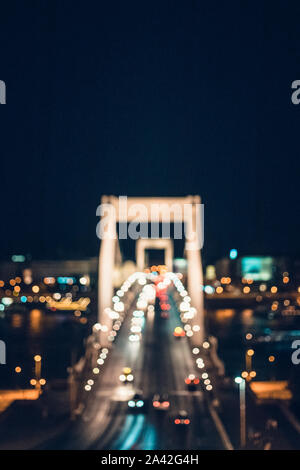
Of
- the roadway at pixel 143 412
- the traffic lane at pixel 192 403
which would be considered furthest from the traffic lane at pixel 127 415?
the traffic lane at pixel 192 403

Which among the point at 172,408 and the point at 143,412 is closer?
the point at 143,412

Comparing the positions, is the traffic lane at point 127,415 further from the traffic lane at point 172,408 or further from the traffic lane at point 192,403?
the traffic lane at point 192,403

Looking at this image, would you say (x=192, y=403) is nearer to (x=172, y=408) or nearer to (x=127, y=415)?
(x=172, y=408)

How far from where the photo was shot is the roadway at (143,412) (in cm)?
796

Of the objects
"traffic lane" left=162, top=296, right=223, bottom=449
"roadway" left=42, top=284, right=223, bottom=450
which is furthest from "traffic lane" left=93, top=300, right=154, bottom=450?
"traffic lane" left=162, top=296, right=223, bottom=449

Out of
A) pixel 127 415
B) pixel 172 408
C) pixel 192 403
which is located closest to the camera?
pixel 127 415

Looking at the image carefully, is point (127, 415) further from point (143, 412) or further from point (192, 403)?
point (192, 403)

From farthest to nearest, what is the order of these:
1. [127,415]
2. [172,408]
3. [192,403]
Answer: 1. [192,403]
2. [172,408]
3. [127,415]

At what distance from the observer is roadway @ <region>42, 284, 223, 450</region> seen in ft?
26.1

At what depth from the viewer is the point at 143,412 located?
31.3 feet

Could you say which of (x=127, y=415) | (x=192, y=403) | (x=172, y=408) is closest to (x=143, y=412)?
(x=127, y=415)

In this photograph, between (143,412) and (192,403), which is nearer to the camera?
(143,412)

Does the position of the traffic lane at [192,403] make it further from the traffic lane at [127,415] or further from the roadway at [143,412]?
the traffic lane at [127,415]

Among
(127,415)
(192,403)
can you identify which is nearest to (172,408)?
(192,403)
